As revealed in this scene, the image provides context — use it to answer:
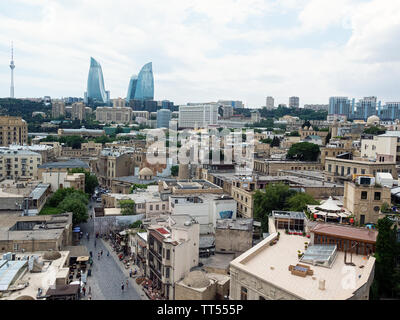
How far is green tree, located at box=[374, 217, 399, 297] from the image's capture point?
1407 cm

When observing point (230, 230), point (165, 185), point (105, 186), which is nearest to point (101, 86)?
point (105, 186)

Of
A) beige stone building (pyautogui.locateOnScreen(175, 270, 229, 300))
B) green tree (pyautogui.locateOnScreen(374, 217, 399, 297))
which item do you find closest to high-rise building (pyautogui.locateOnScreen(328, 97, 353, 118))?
green tree (pyautogui.locateOnScreen(374, 217, 399, 297))

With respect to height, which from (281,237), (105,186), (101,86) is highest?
(101,86)

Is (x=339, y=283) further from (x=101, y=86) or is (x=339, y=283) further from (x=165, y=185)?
(x=101, y=86)

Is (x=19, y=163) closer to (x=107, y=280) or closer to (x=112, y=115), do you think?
(x=107, y=280)

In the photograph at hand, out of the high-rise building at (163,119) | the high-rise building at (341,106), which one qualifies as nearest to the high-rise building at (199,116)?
the high-rise building at (163,119)

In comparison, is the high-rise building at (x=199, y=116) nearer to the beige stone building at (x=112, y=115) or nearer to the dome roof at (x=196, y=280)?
the beige stone building at (x=112, y=115)

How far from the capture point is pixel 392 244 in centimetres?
1426

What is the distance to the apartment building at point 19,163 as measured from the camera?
1753 inches

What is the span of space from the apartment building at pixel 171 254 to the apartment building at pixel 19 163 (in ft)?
102

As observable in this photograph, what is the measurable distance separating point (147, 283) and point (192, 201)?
8.81 meters

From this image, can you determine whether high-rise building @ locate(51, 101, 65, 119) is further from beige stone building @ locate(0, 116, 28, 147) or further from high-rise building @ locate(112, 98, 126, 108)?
beige stone building @ locate(0, 116, 28, 147)

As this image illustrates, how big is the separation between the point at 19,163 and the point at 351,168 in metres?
36.6

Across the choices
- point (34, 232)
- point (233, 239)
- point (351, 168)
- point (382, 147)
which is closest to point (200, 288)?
point (233, 239)
